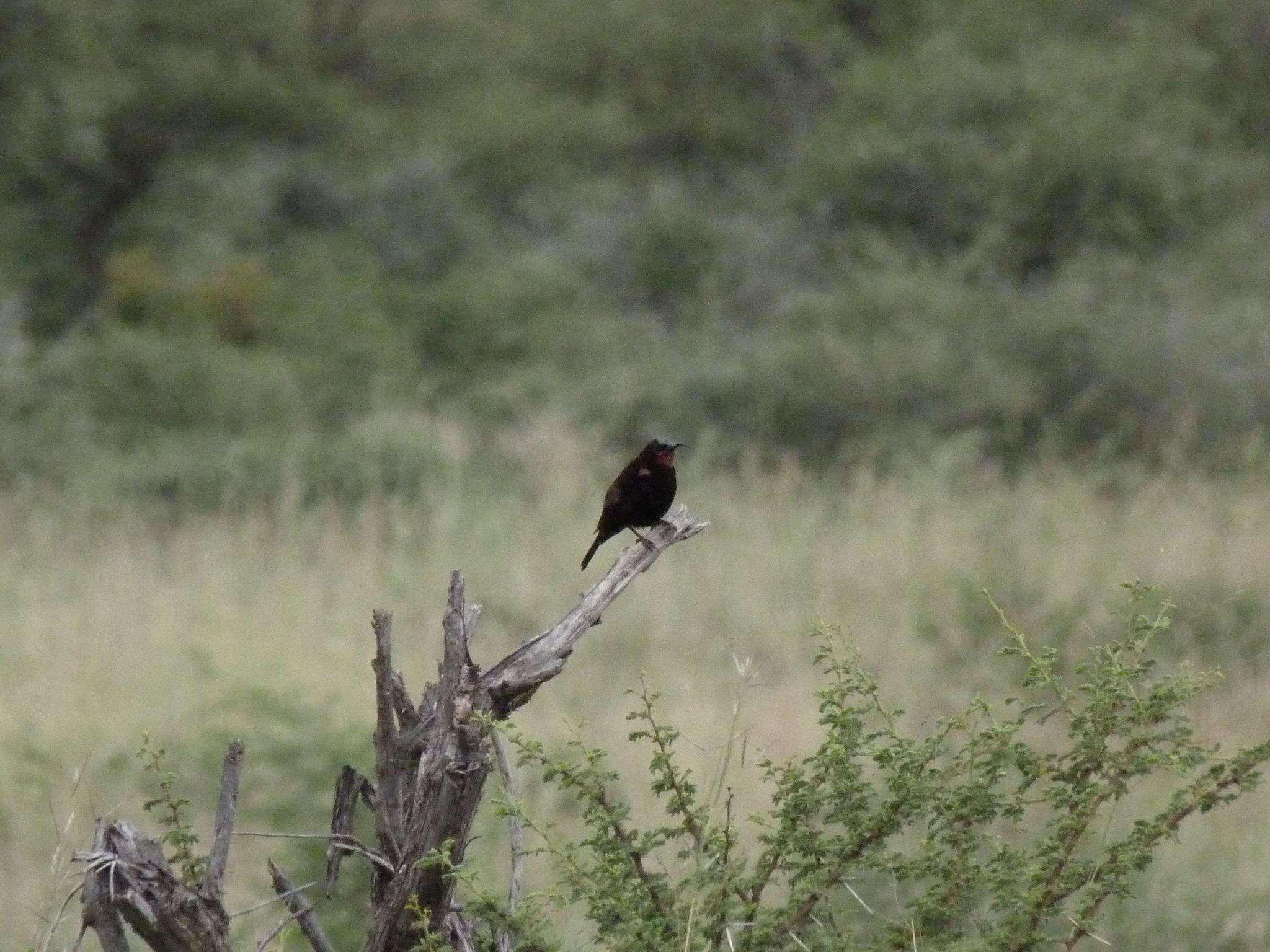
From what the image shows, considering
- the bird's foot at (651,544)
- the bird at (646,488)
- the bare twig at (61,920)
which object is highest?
the bird at (646,488)

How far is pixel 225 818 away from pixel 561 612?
6274 mm

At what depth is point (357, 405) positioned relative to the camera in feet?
49.4

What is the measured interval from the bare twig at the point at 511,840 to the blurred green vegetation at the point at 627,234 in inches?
286

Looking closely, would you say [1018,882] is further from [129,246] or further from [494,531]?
[129,246]

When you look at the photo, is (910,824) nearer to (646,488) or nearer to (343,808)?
(343,808)

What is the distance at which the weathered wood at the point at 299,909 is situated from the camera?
7.73 ft

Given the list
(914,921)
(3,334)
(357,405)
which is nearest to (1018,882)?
(914,921)

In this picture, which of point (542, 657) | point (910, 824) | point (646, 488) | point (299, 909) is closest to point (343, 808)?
→ point (299, 909)

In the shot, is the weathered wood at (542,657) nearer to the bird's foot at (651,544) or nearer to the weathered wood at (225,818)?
the bird's foot at (651,544)

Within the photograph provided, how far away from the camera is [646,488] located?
3.62 meters

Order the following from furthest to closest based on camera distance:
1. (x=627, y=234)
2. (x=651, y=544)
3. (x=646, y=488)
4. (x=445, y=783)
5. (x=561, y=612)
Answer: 1. (x=627, y=234)
2. (x=561, y=612)
3. (x=646, y=488)
4. (x=651, y=544)
5. (x=445, y=783)

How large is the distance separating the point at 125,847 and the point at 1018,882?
1387 millimetres

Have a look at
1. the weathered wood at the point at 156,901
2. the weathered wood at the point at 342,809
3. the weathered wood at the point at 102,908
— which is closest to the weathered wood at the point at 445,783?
the weathered wood at the point at 342,809

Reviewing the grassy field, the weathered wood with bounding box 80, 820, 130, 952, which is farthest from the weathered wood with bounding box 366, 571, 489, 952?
the grassy field
